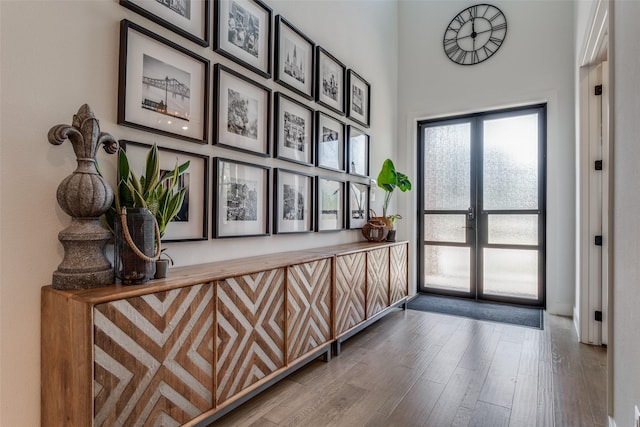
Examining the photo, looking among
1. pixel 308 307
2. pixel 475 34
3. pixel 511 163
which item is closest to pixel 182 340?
pixel 308 307

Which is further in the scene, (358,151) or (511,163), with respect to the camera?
(511,163)

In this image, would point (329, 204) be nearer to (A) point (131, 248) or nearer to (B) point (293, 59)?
(B) point (293, 59)

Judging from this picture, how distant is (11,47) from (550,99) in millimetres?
4604

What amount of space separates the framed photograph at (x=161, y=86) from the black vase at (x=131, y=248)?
1.69 feet

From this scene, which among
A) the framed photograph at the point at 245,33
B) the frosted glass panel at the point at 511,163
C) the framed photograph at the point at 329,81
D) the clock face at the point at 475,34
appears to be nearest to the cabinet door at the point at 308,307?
the framed photograph at the point at 245,33

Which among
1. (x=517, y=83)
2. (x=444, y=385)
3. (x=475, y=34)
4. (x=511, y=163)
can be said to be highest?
(x=475, y=34)

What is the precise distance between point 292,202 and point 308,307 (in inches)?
33.7

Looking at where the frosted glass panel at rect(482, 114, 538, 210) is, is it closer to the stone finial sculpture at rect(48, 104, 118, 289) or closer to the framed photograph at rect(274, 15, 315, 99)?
the framed photograph at rect(274, 15, 315, 99)

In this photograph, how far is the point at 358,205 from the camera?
3762 mm

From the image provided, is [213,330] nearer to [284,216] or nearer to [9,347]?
[9,347]

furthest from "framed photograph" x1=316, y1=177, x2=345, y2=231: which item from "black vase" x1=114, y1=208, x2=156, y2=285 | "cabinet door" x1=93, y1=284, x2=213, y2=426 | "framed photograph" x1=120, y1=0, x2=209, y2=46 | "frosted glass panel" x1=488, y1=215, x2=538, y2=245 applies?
"frosted glass panel" x1=488, y1=215, x2=538, y2=245

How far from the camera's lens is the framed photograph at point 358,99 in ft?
11.7

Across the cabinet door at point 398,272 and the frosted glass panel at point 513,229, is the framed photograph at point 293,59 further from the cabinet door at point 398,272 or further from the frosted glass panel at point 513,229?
the frosted glass panel at point 513,229

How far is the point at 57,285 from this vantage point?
132 centimetres
